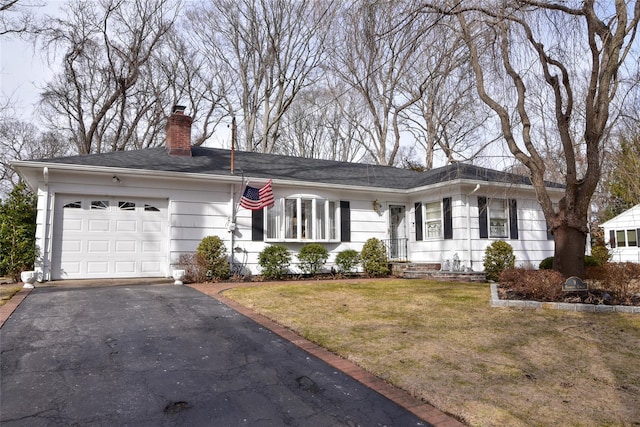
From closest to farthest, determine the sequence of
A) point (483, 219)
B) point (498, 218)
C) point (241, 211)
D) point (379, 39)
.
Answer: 1. point (379, 39)
2. point (241, 211)
3. point (483, 219)
4. point (498, 218)

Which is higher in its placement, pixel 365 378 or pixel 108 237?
pixel 108 237

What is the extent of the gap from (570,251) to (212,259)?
781 cm

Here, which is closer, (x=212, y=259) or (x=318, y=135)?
(x=212, y=259)

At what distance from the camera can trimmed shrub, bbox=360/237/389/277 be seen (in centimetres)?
1270

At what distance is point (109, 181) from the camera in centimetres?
1058

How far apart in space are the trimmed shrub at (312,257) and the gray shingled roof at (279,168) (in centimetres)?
199

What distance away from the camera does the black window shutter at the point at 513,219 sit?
44.2 ft

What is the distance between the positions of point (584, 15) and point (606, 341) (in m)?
5.59

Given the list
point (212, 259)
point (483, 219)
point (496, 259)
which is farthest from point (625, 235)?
point (212, 259)

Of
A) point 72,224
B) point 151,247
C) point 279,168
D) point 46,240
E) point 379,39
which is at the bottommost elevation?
point 151,247

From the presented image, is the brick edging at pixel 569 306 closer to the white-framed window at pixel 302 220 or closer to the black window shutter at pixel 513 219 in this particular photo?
the white-framed window at pixel 302 220

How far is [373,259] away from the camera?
41.8 feet

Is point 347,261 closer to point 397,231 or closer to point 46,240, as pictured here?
point 397,231

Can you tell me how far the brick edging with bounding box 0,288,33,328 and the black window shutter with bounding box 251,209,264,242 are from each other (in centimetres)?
521
